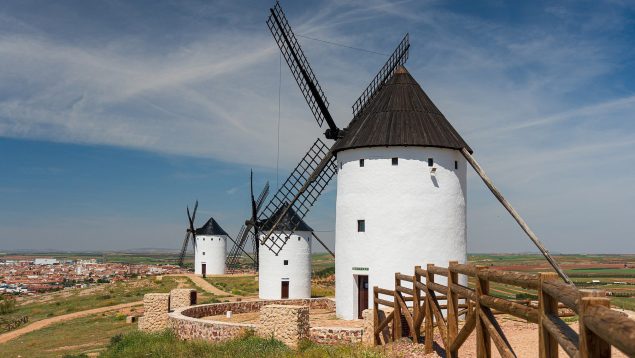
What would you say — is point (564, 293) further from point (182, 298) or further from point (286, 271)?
point (286, 271)

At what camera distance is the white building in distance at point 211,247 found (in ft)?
188

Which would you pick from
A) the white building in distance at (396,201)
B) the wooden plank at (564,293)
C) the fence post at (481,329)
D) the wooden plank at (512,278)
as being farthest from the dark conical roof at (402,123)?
the wooden plank at (564,293)

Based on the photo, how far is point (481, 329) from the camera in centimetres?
759

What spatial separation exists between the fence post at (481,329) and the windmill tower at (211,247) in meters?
50.9

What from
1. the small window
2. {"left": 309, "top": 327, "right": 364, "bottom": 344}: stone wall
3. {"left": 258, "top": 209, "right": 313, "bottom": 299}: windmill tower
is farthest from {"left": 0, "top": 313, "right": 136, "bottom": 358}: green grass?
the small window

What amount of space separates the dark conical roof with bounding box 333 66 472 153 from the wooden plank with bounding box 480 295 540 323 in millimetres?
11410

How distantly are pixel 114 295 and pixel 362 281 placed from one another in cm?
3393

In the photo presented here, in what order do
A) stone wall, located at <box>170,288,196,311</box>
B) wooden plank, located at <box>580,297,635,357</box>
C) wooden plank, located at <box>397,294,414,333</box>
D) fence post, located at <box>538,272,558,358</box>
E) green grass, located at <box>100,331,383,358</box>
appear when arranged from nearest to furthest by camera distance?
wooden plank, located at <box>580,297,635,357</box> → fence post, located at <box>538,272,558,358</box> → wooden plank, located at <box>397,294,414,333</box> → green grass, located at <box>100,331,383,358</box> → stone wall, located at <box>170,288,196,311</box>

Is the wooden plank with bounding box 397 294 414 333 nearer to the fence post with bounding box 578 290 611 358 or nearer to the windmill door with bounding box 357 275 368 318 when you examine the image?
the windmill door with bounding box 357 275 368 318

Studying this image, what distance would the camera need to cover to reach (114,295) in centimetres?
4694

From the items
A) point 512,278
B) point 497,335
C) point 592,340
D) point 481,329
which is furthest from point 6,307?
point 592,340

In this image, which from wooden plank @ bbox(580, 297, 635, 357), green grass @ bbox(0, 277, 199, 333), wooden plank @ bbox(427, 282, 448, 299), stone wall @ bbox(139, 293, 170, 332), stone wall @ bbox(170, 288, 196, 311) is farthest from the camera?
green grass @ bbox(0, 277, 199, 333)

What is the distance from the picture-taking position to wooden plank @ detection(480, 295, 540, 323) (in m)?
5.96

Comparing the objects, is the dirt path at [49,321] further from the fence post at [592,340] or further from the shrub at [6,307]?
the fence post at [592,340]
